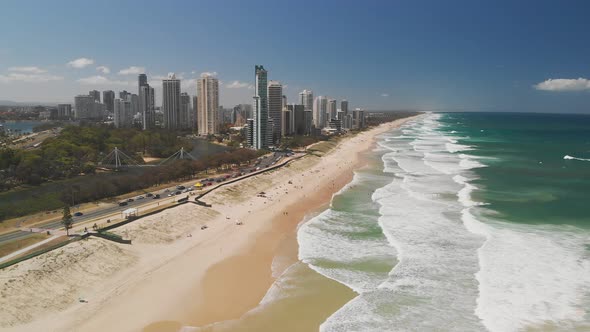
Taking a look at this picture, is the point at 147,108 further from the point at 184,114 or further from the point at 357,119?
the point at 357,119

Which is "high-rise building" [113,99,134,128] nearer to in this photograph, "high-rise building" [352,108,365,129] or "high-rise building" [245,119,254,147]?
"high-rise building" [245,119,254,147]

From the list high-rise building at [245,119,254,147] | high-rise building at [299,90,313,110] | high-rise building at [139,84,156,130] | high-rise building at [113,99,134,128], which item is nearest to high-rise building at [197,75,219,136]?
high-rise building at [139,84,156,130]

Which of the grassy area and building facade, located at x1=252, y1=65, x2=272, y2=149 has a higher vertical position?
building facade, located at x1=252, y1=65, x2=272, y2=149

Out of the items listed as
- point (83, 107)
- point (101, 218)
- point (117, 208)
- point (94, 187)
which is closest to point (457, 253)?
point (101, 218)

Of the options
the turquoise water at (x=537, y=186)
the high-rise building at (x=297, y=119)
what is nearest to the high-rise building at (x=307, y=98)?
the high-rise building at (x=297, y=119)

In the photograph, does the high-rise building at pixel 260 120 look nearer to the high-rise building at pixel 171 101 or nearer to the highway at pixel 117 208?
the highway at pixel 117 208

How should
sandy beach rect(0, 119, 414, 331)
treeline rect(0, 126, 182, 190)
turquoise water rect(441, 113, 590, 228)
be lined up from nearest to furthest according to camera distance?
sandy beach rect(0, 119, 414, 331), turquoise water rect(441, 113, 590, 228), treeline rect(0, 126, 182, 190)
